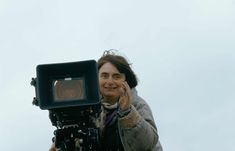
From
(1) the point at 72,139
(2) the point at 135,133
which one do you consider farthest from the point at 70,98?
(2) the point at 135,133

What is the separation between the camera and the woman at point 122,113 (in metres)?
4.02

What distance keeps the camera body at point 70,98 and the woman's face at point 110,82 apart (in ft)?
1.98

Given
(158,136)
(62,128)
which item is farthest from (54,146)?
(158,136)

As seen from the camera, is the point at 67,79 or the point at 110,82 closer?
the point at 67,79

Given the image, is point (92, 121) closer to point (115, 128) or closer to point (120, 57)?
point (115, 128)

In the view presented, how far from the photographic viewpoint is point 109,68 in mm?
A: 4621

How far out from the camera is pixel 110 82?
4.52 meters

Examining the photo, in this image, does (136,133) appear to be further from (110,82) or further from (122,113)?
(110,82)

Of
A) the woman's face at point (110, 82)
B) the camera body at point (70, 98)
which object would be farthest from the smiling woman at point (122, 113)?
the camera body at point (70, 98)

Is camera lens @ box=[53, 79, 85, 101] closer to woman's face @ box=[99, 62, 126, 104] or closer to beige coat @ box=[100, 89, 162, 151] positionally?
beige coat @ box=[100, 89, 162, 151]

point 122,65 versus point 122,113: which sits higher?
point 122,65

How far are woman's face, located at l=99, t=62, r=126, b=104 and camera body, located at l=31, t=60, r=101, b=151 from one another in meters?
0.60

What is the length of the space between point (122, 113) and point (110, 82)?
1.84 ft

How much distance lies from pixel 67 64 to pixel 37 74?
190mm
